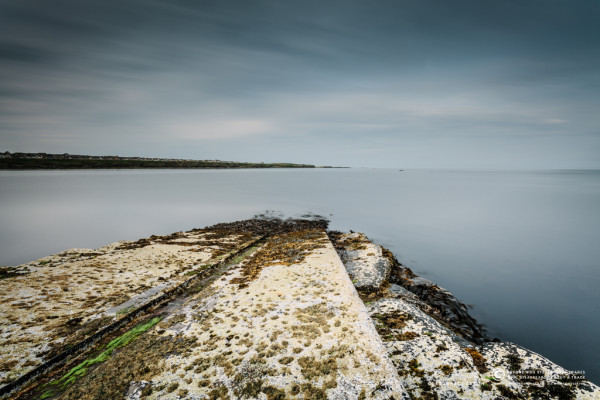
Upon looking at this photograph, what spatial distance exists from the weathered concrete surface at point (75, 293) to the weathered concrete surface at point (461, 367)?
5473mm

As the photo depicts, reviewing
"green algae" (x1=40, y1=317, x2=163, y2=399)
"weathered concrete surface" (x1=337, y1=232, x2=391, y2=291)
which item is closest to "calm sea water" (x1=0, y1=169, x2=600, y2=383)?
"weathered concrete surface" (x1=337, y1=232, x2=391, y2=291)

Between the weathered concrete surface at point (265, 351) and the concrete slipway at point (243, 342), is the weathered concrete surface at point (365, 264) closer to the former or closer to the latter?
the concrete slipway at point (243, 342)

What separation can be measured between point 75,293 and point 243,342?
4642 millimetres

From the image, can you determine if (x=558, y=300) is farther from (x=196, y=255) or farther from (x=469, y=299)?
(x=196, y=255)

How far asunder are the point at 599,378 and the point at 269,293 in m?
7.24

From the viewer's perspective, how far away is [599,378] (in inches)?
216

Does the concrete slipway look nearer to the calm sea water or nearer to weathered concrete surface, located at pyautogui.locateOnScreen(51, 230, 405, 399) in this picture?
weathered concrete surface, located at pyautogui.locateOnScreen(51, 230, 405, 399)

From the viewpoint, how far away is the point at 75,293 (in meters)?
6.03

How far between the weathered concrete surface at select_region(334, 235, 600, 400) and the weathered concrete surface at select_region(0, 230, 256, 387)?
18.0 feet

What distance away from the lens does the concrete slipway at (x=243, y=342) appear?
3.48 meters

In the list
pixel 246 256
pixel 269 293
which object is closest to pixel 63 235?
pixel 246 256

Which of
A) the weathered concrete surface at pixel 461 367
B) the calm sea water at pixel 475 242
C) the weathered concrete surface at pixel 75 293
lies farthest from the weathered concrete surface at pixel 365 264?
the weathered concrete surface at pixel 75 293

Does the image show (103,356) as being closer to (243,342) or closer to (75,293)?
(243,342)

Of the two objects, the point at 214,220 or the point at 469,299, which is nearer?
the point at 469,299
